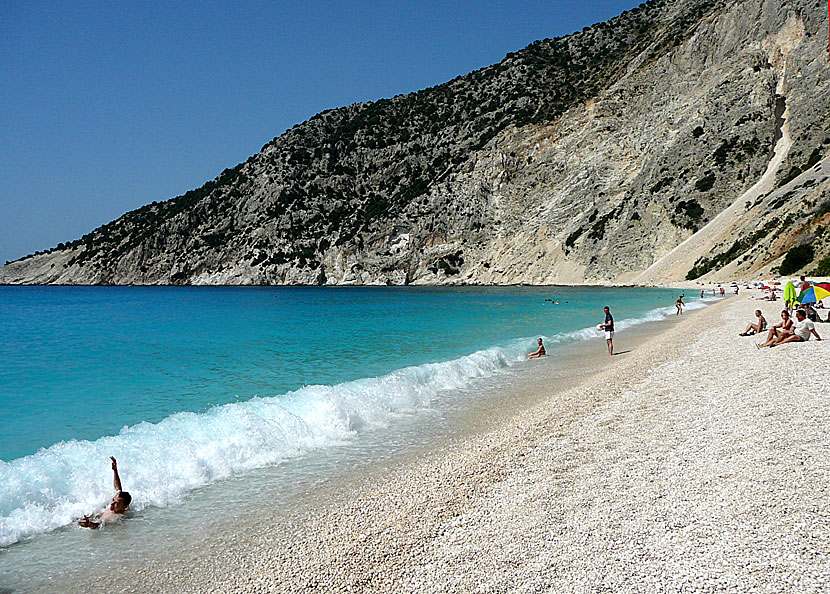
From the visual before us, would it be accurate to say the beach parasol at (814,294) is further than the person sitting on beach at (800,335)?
Yes

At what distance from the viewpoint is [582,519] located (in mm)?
4996

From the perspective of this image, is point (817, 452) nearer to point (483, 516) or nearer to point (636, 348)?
point (483, 516)

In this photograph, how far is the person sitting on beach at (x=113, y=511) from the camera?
5.98 m

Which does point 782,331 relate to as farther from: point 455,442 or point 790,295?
Answer: point 455,442

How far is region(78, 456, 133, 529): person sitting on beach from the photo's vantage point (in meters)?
5.98

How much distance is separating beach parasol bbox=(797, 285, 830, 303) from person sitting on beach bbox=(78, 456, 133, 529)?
63.6 feet

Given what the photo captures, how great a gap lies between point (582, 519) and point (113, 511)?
5314 mm

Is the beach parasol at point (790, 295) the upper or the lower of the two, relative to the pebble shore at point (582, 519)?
lower

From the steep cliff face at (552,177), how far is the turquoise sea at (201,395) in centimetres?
3962

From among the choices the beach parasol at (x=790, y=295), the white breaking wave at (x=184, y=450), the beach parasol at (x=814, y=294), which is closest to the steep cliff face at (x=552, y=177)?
the beach parasol at (x=790, y=295)

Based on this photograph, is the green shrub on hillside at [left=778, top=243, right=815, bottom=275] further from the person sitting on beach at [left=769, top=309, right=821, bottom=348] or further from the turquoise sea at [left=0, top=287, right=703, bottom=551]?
the person sitting on beach at [left=769, top=309, right=821, bottom=348]

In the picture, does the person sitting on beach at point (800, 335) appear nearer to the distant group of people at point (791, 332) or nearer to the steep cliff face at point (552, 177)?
the distant group of people at point (791, 332)

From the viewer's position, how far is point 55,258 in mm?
142250

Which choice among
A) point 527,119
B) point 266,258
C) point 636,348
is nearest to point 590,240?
point 527,119
